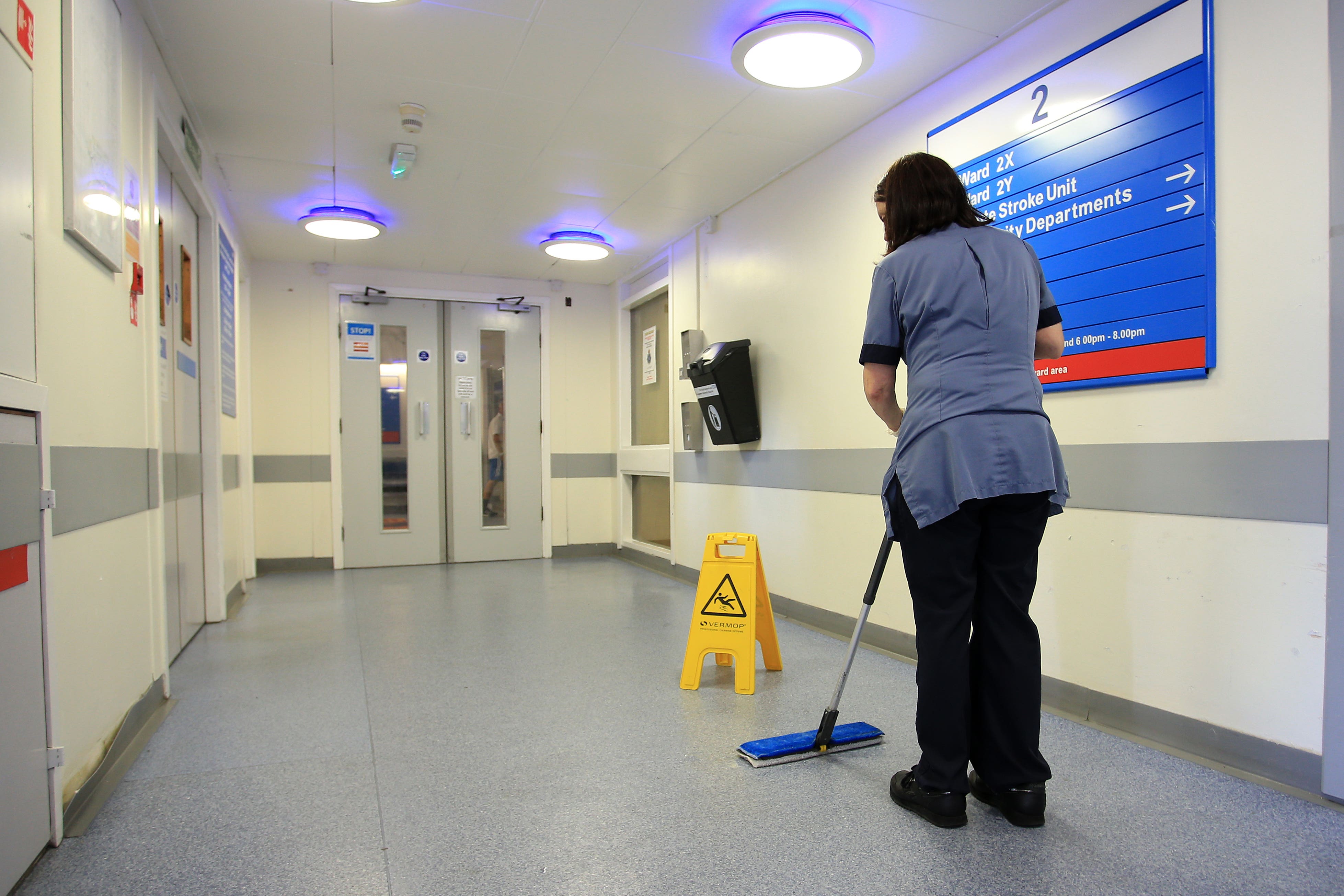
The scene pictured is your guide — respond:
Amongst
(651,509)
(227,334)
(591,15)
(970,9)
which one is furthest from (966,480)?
(651,509)

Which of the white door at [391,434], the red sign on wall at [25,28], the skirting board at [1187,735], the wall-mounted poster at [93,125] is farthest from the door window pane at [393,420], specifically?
the red sign on wall at [25,28]

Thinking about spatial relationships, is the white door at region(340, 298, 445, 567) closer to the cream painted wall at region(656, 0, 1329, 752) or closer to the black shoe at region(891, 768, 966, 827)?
the cream painted wall at region(656, 0, 1329, 752)

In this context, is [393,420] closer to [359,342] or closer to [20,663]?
[359,342]

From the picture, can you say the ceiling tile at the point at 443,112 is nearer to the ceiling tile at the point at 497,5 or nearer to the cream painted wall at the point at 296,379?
the ceiling tile at the point at 497,5

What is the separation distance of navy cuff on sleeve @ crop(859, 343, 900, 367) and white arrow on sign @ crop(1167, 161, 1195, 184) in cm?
114

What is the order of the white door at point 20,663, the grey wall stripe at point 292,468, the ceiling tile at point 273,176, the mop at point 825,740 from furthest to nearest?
the grey wall stripe at point 292,468, the ceiling tile at point 273,176, the mop at point 825,740, the white door at point 20,663

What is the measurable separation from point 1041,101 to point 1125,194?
0.56 m

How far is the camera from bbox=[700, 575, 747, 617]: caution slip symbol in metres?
2.87

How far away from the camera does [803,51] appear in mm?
2861

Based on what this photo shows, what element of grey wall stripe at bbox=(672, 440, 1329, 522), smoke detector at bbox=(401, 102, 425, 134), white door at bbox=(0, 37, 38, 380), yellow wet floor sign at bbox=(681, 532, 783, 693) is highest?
smoke detector at bbox=(401, 102, 425, 134)

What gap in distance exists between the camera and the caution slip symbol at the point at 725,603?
287 cm

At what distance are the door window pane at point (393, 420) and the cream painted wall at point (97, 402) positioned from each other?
3.49 meters

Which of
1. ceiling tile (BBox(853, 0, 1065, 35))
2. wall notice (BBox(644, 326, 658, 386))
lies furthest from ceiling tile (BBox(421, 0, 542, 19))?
wall notice (BBox(644, 326, 658, 386))

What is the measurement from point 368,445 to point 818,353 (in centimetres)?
409
